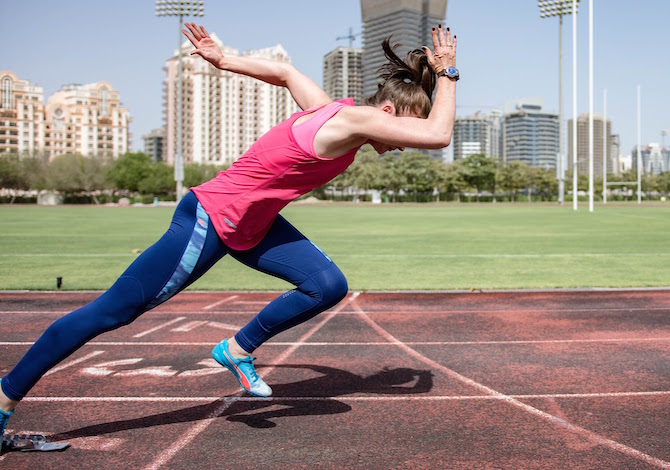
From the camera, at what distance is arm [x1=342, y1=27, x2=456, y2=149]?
319 centimetres

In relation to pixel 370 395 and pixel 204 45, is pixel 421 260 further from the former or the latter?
pixel 204 45

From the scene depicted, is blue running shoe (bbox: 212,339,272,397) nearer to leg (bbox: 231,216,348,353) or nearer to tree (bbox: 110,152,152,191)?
leg (bbox: 231,216,348,353)

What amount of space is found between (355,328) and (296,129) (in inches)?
163

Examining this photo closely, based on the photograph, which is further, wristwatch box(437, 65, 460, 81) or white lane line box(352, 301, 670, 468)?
white lane line box(352, 301, 670, 468)

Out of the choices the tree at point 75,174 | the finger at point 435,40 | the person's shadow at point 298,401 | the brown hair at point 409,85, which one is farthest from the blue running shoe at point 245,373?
the tree at point 75,174

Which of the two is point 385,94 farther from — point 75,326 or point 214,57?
point 75,326

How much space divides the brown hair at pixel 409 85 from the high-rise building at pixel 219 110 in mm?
184207

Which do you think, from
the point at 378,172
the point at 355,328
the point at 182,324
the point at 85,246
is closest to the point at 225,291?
the point at 182,324

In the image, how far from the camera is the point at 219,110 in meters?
189

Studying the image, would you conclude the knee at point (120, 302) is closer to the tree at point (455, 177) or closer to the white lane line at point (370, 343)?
the white lane line at point (370, 343)

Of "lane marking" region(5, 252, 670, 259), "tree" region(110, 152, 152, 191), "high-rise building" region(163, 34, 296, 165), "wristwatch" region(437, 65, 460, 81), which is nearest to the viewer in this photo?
"wristwatch" region(437, 65, 460, 81)

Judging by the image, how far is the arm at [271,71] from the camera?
4.02 m

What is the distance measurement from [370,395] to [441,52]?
8.19ft

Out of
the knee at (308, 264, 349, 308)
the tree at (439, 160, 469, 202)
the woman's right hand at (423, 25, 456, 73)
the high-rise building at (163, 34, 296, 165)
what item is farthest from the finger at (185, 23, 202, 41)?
the high-rise building at (163, 34, 296, 165)
